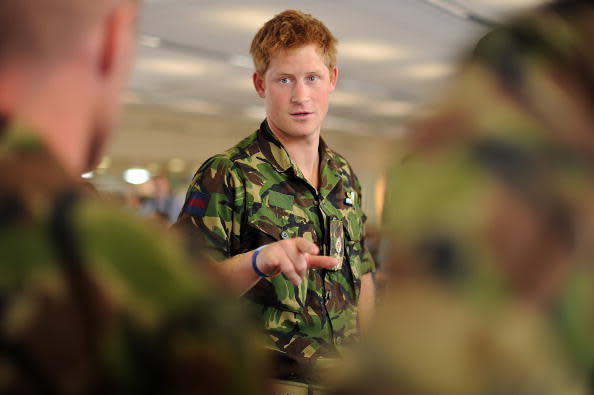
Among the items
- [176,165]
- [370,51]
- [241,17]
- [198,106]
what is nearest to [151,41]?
[241,17]

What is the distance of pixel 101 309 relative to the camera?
1.45 feet

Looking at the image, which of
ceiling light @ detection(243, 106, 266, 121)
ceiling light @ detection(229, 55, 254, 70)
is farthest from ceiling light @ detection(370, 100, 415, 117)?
ceiling light @ detection(229, 55, 254, 70)

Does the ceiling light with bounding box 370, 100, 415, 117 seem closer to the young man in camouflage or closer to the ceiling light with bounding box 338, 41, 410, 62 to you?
the ceiling light with bounding box 338, 41, 410, 62

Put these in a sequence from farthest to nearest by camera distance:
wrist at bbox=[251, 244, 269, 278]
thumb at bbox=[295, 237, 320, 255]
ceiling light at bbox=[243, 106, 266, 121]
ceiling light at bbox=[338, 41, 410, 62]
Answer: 1. ceiling light at bbox=[243, 106, 266, 121]
2. ceiling light at bbox=[338, 41, 410, 62]
3. wrist at bbox=[251, 244, 269, 278]
4. thumb at bbox=[295, 237, 320, 255]

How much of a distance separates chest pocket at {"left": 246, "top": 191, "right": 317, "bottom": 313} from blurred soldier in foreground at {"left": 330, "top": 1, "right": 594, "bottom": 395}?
1.26m

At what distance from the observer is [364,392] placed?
381mm

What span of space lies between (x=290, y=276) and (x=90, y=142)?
0.68 meters

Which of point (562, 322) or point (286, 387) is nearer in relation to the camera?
point (562, 322)

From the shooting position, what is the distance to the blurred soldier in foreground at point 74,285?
17.0 inches

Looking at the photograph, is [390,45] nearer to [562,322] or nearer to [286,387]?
[286,387]

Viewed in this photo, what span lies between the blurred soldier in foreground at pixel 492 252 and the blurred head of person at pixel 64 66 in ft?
0.76

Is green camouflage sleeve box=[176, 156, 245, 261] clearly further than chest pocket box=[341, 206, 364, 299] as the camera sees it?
No

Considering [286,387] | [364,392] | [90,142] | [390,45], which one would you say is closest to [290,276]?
[286,387]

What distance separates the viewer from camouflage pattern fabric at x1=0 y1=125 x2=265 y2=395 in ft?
1.42
